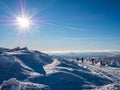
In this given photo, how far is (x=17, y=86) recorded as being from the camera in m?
108

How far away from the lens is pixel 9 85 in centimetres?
10594

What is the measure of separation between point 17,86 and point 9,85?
380cm
